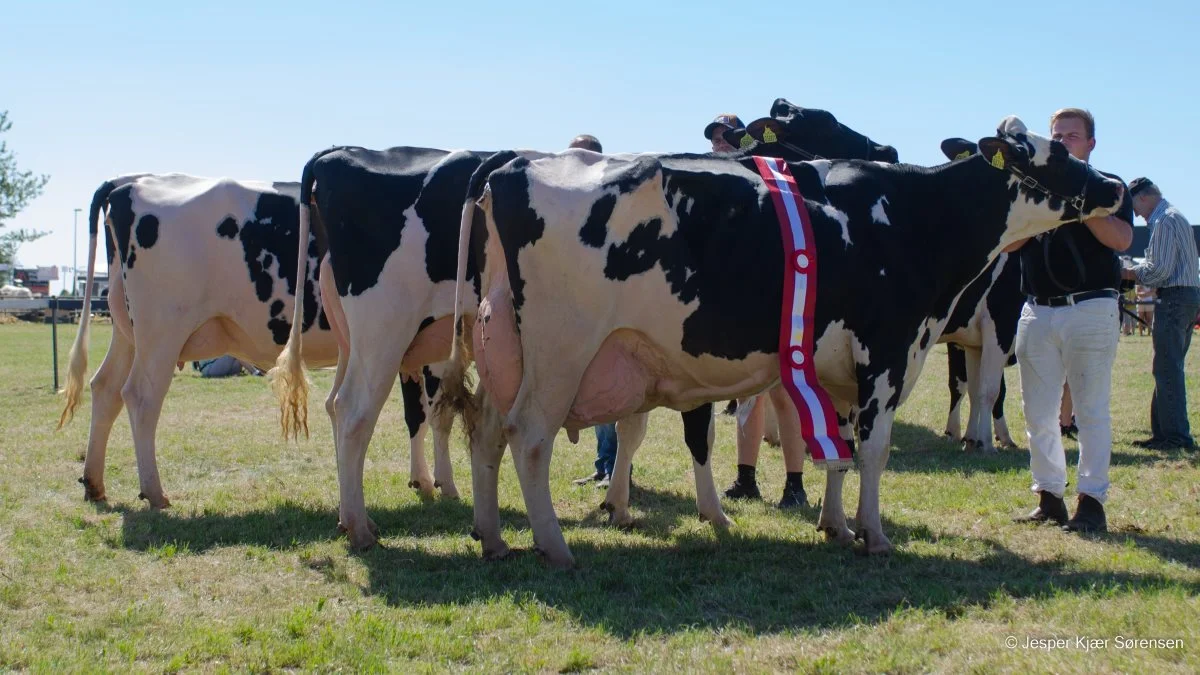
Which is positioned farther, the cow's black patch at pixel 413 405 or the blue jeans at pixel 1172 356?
the blue jeans at pixel 1172 356

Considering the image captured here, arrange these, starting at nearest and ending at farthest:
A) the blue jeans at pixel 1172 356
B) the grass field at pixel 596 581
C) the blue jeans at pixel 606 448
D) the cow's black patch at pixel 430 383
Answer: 1. the grass field at pixel 596 581
2. the cow's black patch at pixel 430 383
3. the blue jeans at pixel 606 448
4. the blue jeans at pixel 1172 356

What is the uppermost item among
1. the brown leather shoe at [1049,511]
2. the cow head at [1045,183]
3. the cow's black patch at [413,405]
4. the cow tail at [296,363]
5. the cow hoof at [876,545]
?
the cow head at [1045,183]

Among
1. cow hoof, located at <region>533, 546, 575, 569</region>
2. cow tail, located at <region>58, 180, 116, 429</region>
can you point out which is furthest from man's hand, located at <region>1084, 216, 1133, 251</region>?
cow tail, located at <region>58, 180, 116, 429</region>

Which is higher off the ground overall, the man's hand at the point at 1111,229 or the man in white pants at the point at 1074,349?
the man's hand at the point at 1111,229

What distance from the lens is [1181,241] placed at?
9.80 metres

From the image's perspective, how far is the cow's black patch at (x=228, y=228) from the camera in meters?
8.31

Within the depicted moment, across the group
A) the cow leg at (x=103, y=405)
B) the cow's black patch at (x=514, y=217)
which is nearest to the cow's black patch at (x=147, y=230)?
the cow leg at (x=103, y=405)

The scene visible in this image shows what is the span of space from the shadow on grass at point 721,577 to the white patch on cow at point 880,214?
195cm

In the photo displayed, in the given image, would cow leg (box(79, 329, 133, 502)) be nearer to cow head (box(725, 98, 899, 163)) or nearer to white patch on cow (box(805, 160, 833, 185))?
cow head (box(725, 98, 899, 163))

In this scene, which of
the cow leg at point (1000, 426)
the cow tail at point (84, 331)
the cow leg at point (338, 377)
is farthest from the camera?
the cow leg at point (1000, 426)

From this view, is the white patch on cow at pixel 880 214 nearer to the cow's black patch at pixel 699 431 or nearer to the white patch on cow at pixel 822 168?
the white patch on cow at pixel 822 168

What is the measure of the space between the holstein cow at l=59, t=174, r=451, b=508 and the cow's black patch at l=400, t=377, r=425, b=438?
995mm

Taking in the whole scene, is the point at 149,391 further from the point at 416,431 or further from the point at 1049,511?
the point at 1049,511

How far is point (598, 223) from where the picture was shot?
6078 mm
